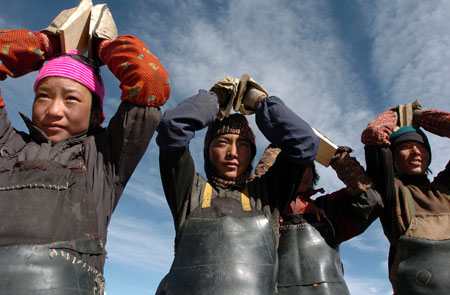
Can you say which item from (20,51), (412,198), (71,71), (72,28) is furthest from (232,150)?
(412,198)

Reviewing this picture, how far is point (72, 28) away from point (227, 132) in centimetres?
123

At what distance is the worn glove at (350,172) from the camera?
289cm

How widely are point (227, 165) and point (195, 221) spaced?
504mm

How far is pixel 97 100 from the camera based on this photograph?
2.40 meters

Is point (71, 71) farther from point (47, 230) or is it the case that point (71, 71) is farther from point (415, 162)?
point (415, 162)

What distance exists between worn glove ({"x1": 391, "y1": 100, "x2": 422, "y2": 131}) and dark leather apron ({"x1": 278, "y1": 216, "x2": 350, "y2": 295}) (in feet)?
3.76

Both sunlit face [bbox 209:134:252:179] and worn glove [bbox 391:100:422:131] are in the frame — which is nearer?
sunlit face [bbox 209:134:252:179]

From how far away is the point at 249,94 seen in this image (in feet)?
9.29

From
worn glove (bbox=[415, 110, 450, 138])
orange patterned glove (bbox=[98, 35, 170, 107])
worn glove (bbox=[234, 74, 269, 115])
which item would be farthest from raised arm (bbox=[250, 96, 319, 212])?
worn glove (bbox=[415, 110, 450, 138])

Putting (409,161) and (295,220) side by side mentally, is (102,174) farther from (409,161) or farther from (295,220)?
(409,161)

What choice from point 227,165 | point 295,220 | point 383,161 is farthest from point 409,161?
point 227,165

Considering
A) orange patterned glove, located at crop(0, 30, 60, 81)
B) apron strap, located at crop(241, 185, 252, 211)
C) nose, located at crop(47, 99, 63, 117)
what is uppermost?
orange patterned glove, located at crop(0, 30, 60, 81)

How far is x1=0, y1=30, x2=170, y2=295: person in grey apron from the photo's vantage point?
1.67 metres

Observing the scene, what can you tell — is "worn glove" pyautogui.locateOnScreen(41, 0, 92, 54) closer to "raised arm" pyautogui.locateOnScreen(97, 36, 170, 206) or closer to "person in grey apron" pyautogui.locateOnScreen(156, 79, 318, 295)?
"raised arm" pyautogui.locateOnScreen(97, 36, 170, 206)
